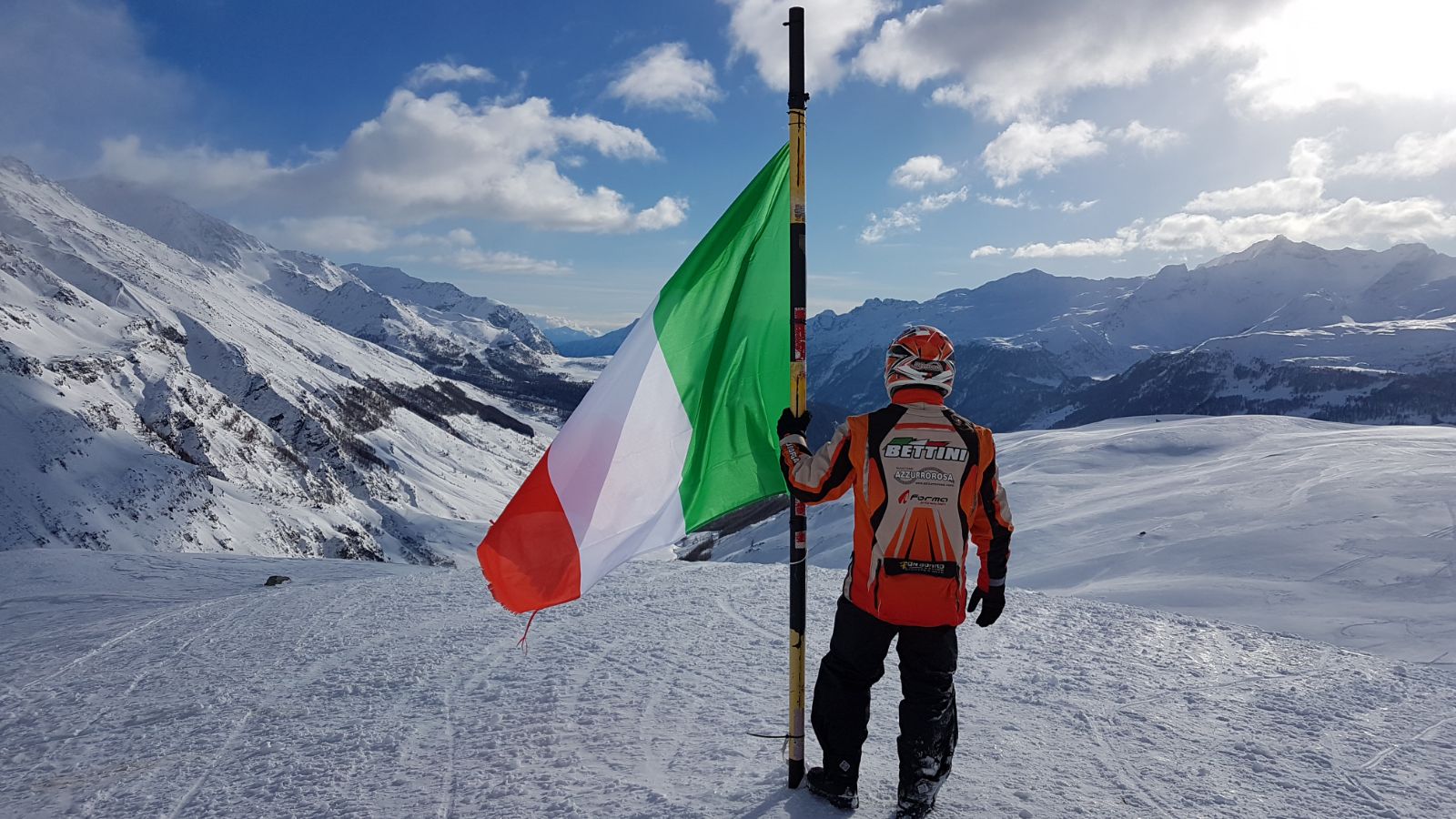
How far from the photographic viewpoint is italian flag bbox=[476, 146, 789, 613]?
4.84 metres

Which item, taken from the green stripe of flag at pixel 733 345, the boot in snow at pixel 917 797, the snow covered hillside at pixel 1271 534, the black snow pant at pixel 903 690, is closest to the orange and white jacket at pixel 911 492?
the black snow pant at pixel 903 690

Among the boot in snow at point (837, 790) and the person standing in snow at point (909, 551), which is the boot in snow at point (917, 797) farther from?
the boot in snow at point (837, 790)

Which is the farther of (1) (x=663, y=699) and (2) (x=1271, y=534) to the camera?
(2) (x=1271, y=534)

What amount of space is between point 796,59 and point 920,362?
2077 millimetres

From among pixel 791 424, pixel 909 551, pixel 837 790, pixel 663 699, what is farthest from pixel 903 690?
pixel 663 699

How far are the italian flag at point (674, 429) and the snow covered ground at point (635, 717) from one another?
1.58 metres

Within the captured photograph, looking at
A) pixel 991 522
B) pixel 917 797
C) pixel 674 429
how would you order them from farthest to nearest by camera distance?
pixel 674 429 → pixel 991 522 → pixel 917 797

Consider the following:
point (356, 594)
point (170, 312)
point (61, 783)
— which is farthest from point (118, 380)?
point (61, 783)

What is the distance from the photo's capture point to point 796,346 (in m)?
4.76

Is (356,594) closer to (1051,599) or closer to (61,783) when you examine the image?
(61,783)

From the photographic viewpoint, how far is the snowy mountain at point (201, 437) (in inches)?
2370

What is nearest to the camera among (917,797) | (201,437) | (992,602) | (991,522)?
(917,797)

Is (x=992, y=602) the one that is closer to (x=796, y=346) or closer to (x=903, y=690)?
(x=903, y=690)

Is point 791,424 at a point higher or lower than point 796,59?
lower
